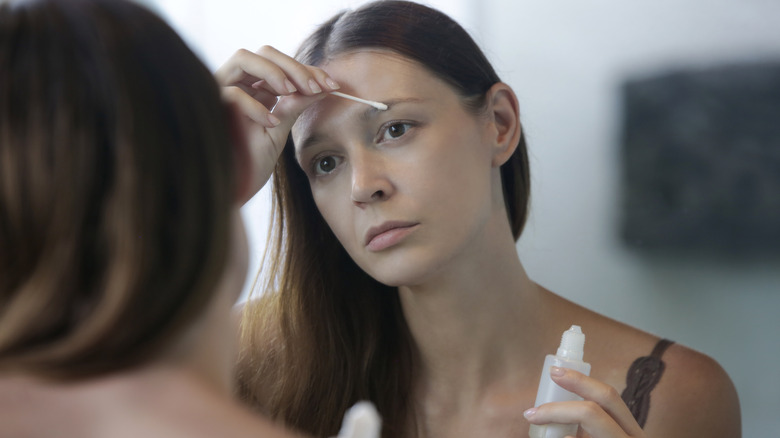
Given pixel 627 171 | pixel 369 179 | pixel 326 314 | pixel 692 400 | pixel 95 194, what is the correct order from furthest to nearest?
1. pixel 627 171
2. pixel 326 314
3. pixel 692 400
4. pixel 369 179
5. pixel 95 194

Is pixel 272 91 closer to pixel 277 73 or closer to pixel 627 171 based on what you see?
pixel 277 73

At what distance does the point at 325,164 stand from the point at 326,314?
0.27 m

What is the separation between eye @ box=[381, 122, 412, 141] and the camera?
1020mm

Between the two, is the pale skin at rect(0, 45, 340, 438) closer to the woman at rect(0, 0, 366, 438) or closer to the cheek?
the woman at rect(0, 0, 366, 438)

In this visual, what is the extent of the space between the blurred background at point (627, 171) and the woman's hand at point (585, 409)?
1.80 ft

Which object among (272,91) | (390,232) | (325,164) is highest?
(272,91)

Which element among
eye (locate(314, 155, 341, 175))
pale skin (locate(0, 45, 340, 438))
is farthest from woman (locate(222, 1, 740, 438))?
pale skin (locate(0, 45, 340, 438))

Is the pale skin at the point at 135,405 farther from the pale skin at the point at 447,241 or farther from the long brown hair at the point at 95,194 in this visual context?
the pale skin at the point at 447,241

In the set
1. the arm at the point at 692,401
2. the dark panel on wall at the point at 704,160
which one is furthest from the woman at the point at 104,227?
the dark panel on wall at the point at 704,160

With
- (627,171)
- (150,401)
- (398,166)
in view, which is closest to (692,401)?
(627,171)

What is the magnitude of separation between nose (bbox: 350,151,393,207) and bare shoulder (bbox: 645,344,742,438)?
0.47 metres

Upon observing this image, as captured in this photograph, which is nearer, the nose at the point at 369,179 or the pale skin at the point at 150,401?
the pale skin at the point at 150,401

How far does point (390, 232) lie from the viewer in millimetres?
999

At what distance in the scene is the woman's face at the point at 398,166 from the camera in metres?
1.00
